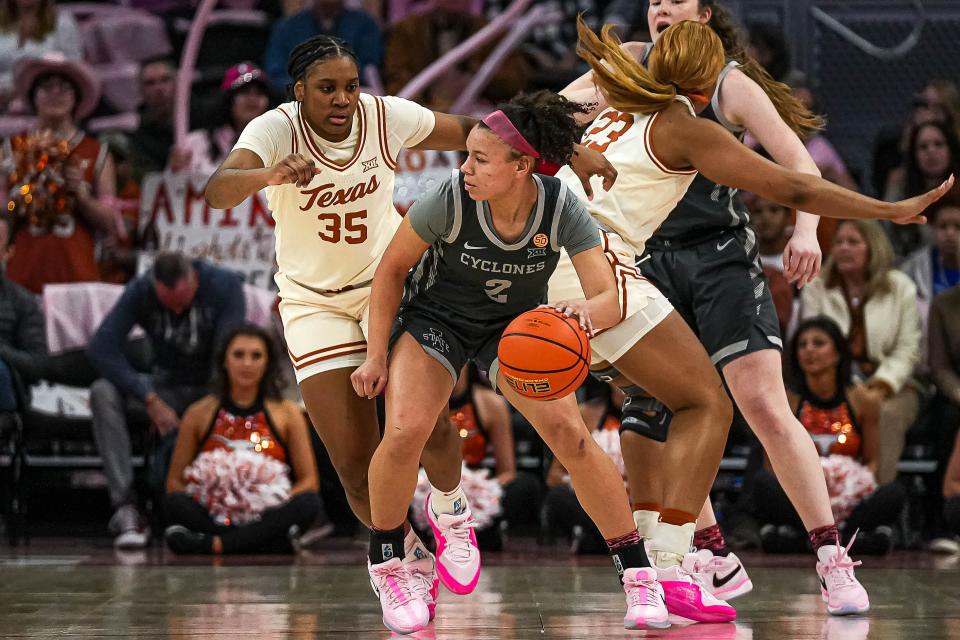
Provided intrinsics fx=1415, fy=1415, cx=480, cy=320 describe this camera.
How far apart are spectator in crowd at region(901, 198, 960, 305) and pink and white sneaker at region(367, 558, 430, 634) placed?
13.3 ft

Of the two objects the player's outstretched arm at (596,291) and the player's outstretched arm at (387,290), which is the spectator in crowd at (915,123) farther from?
the player's outstretched arm at (387,290)

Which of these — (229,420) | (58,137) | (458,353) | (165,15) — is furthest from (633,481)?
(165,15)

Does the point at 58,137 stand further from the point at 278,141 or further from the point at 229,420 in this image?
the point at 278,141

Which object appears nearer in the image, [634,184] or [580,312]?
[580,312]

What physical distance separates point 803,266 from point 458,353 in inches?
40.7

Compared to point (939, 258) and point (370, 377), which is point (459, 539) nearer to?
point (370, 377)

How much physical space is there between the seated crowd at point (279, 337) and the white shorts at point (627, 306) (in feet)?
7.47

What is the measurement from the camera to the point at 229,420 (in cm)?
664

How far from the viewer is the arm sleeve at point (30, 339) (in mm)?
7316

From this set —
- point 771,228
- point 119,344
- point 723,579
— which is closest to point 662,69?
point 723,579

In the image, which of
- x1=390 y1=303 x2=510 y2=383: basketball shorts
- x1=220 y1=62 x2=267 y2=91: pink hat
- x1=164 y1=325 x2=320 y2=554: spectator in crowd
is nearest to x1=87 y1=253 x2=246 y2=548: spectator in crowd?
x1=164 y1=325 x2=320 y2=554: spectator in crowd

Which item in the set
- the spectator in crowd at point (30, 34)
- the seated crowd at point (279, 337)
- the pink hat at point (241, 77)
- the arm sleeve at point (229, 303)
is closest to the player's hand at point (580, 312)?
the seated crowd at point (279, 337)

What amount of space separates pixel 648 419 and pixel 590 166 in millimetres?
903

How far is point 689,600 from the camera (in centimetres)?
408
